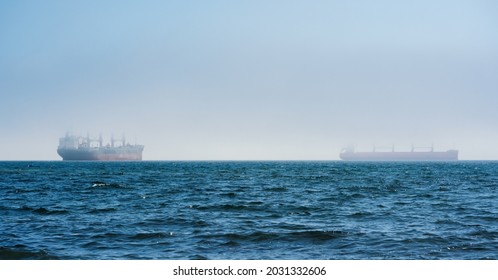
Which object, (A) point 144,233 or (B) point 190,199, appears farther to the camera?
(B) point 190,199

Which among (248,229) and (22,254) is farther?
(248,229)

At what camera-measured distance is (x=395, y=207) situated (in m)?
29.6

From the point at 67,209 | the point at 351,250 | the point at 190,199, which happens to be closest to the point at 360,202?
the point at 190,199

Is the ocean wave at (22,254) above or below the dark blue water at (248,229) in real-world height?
below

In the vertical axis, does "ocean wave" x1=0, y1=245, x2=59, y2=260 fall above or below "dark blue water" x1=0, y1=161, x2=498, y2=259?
below

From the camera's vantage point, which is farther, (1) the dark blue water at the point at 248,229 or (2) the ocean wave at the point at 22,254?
(1) the dark blue water at the point at 248,229

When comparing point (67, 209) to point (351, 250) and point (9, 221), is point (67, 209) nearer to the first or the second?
point (9, 221)

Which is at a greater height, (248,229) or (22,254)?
(248,229)

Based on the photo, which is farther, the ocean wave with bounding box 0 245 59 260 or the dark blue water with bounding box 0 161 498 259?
the dark blue water with bounding box 0 161 498 259
